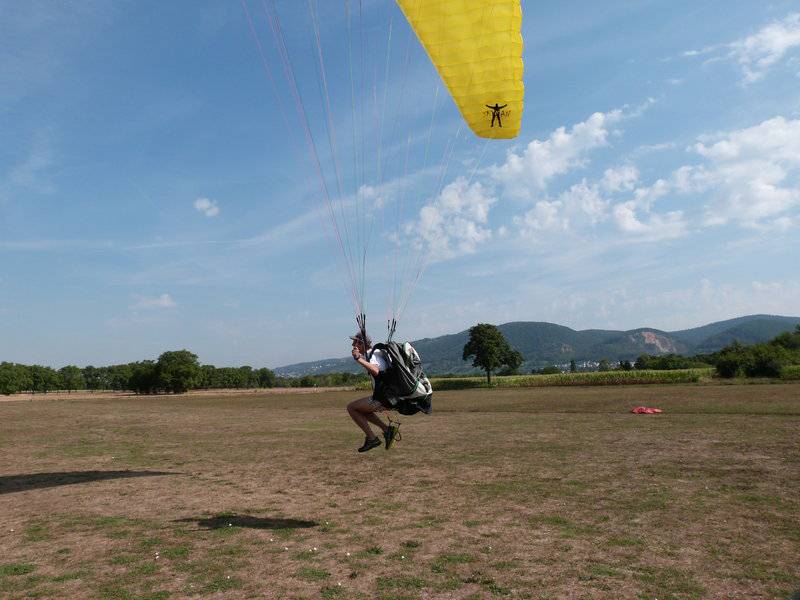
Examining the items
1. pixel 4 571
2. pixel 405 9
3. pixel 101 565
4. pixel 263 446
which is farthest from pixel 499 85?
pixel 263 446

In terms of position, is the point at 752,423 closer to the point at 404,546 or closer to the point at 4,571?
the point at 404,546

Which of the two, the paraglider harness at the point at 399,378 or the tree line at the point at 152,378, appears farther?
the tree line at the point at 152,378

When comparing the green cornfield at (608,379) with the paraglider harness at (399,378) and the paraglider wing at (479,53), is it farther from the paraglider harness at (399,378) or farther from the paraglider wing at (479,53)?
the paraglider harness at (399,378)

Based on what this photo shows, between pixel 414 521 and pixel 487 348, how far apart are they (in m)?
64.9

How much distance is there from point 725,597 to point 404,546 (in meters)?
3.50

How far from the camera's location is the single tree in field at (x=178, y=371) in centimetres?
9719

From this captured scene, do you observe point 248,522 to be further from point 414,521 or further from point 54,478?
point 54,478

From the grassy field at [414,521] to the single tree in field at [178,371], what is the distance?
87.0m

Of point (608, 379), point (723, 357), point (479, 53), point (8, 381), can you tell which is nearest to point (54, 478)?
point (479, 53)

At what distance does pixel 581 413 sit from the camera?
86.2 feet

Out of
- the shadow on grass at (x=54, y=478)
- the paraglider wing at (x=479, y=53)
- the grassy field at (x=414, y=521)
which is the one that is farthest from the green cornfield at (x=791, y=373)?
the shadow on grass at (x=54, y=478)

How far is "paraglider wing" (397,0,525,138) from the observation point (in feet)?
29.3

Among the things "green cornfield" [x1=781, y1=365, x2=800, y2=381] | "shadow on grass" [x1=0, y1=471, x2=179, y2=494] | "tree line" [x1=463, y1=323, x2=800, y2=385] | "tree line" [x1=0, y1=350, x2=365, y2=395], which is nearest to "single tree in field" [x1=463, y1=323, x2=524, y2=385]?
"tree line" [x1=463, y1=323, x2=800, y2=385]

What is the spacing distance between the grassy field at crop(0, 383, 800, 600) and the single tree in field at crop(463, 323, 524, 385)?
55635 mm
